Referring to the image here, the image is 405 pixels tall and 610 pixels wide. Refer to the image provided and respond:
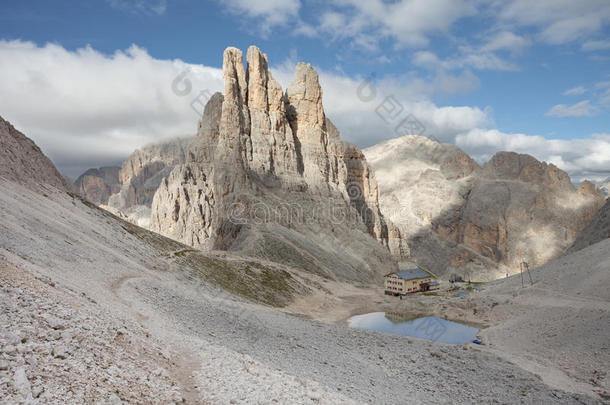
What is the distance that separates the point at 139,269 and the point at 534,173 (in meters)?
188

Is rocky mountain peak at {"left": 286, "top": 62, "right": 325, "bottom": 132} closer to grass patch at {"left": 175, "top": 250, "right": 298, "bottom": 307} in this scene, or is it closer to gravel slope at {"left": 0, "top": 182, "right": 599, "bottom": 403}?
grass patch at {"left": 175, "top": 250, "right": 298, "bottom": 307}

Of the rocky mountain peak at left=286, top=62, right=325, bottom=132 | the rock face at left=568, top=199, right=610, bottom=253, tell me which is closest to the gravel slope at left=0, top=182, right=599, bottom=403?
the rock face at left=568, top=199, right=610, bottom=253

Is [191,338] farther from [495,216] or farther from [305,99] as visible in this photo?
[495,216]

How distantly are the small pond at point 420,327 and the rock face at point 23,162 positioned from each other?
4610cm

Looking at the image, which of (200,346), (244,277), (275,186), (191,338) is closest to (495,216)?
(275,186)

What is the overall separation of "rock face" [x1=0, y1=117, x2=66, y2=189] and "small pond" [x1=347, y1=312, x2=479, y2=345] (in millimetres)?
46096

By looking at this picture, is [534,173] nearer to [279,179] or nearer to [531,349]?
[279,179]

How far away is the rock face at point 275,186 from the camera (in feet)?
298

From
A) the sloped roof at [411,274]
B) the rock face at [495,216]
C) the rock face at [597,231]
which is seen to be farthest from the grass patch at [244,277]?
the rock face at [495,216]

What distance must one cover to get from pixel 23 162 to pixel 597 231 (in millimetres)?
115206

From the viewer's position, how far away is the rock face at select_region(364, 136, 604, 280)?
152 meters

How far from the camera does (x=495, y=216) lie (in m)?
164

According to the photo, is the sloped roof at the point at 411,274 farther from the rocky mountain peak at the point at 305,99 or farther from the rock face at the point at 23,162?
the rock face at the point at 23,162

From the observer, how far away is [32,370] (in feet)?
31.0
